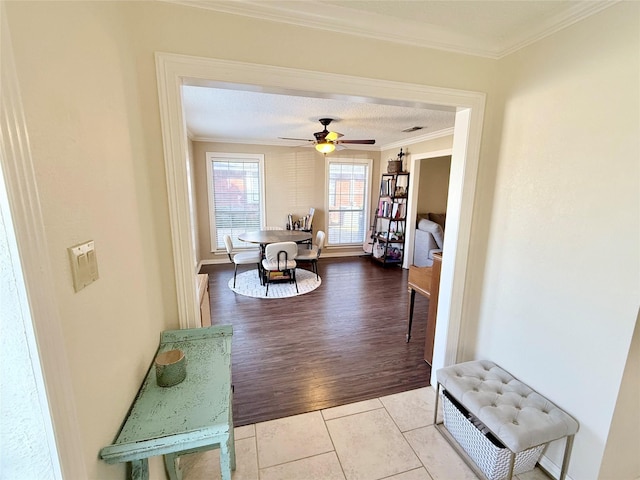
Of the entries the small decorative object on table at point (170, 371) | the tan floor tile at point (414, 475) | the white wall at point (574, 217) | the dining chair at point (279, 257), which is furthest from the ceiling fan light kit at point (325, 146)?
the tan floor tile at point (414, 475)

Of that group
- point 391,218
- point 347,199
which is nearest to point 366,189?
point 347,199

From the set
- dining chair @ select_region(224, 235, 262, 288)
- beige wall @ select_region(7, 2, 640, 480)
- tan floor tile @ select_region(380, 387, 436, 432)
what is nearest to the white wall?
beige wall @ select_region(7, 2, 640, 480)

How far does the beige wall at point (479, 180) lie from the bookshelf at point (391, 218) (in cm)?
350

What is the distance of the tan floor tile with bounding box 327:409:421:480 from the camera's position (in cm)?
156

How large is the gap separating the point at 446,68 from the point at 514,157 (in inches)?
26.7

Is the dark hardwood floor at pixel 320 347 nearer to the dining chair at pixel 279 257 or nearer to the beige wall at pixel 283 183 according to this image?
the dining chair at pixel 279 257

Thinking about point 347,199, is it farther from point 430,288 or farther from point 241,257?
point 430,288

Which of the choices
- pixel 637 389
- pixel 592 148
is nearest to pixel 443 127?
pixel 592 148

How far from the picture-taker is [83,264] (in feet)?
2.47

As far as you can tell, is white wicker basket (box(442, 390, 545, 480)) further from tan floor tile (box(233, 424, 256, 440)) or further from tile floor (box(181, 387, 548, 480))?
tan floor tile (box(233, 424, 256, 440))

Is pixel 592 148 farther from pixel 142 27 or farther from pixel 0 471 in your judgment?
pixel 0 471

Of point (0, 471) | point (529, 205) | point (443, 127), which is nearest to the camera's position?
point (0, 471)

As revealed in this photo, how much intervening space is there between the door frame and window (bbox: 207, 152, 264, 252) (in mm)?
4111

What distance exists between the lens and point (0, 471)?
583mm
